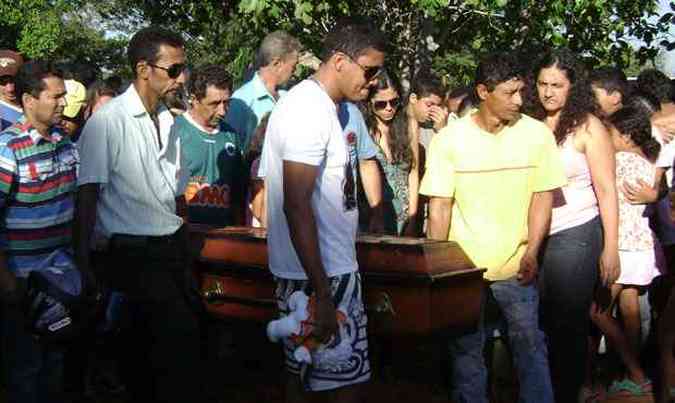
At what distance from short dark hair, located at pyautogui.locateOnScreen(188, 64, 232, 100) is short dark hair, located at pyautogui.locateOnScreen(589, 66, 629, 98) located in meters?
2.24

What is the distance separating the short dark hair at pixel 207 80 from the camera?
569cm

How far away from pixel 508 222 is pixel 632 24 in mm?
7771

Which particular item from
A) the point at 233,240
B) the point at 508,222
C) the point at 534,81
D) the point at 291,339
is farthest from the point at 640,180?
the point at 291,339

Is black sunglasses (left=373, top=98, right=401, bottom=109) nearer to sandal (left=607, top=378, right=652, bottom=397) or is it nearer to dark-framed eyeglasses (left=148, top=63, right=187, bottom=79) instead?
dark-framed eyeglasses (left=148, top=63, right=187, bottom=79)

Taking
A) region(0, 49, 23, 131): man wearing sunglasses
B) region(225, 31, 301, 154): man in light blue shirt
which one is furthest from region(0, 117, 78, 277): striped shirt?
region(225, 31, 301, 154): man in light blue shirt

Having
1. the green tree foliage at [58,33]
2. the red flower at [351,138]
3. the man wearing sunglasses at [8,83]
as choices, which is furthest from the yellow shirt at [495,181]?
the green tree foliage at [58,33]

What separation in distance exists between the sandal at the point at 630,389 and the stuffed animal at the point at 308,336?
8.37 ft

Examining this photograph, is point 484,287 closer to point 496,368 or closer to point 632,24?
point 496,368

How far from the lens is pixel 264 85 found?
258 inches

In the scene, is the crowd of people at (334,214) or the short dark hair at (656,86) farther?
the short dark hair at (656,86)

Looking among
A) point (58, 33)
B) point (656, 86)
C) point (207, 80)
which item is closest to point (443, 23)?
point (656, 86)

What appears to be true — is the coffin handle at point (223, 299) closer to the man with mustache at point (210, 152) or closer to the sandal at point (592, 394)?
the man with mustache at point (210, 152)

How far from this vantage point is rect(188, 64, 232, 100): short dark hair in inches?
224

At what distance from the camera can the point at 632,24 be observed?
450 inches
